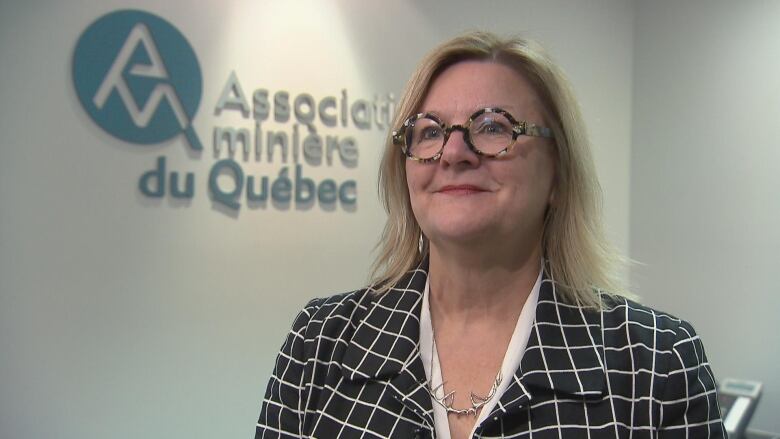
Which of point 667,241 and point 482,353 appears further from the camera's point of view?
point 667,241

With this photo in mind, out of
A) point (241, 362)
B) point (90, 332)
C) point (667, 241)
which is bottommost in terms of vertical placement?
point (241, 362)

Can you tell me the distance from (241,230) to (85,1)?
117cm

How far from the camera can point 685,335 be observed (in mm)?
1178

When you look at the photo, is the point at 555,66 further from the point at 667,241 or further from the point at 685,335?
the point at 667,241

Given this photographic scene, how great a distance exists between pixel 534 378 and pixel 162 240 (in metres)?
2.01

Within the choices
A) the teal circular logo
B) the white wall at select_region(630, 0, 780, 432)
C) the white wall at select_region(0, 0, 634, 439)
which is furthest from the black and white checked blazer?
the white wall at select_region(630, 0, 780, 432)

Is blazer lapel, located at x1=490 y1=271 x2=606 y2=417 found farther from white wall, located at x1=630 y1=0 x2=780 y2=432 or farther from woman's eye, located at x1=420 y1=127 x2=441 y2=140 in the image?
white wall, located at x1=630 y1=0 x2=780 y2=432

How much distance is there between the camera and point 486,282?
127 cm

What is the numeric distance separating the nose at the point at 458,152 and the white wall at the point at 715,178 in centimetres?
209

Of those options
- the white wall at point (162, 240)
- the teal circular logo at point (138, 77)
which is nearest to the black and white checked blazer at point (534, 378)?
the white wall at point (162, 240)

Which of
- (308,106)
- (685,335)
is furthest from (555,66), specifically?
(308,106)

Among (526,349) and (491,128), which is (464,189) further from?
(526,349)

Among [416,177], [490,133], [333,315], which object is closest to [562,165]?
[490,133]

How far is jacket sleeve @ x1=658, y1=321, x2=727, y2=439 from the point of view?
1.09 m
